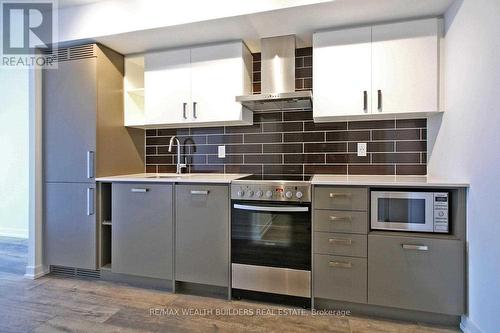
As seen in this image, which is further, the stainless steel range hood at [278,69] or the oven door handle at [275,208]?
the stainless steel range hood at [278,69]

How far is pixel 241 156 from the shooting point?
2.90 meters

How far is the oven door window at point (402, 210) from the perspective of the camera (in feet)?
6.27

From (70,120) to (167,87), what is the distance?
96cm

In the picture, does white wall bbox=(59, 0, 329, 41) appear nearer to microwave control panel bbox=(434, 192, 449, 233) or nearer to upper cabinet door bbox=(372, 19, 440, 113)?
upper cabinet door bbox=(372, 19, 440, 113)

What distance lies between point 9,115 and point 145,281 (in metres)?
3.49

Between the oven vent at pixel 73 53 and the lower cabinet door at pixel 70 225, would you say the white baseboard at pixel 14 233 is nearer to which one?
the lower cabinet door at pixel 70 225

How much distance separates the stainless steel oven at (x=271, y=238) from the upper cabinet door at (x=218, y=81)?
2.64 feet

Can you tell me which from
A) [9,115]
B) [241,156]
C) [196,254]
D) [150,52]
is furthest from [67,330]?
[9,115]

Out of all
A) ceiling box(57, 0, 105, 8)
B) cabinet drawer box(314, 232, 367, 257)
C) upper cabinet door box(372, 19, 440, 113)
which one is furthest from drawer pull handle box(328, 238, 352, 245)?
ceiling box(57, 0, 105, 8)

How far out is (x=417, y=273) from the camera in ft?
6.09

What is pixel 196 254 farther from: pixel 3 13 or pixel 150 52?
pixel 3 13

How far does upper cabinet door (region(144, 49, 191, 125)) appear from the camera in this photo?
8.80 feet

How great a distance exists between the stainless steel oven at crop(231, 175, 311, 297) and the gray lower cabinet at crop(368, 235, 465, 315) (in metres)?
0.48

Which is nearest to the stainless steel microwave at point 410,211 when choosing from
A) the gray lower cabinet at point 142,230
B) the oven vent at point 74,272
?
the gray lower cabinet at point 142,230
